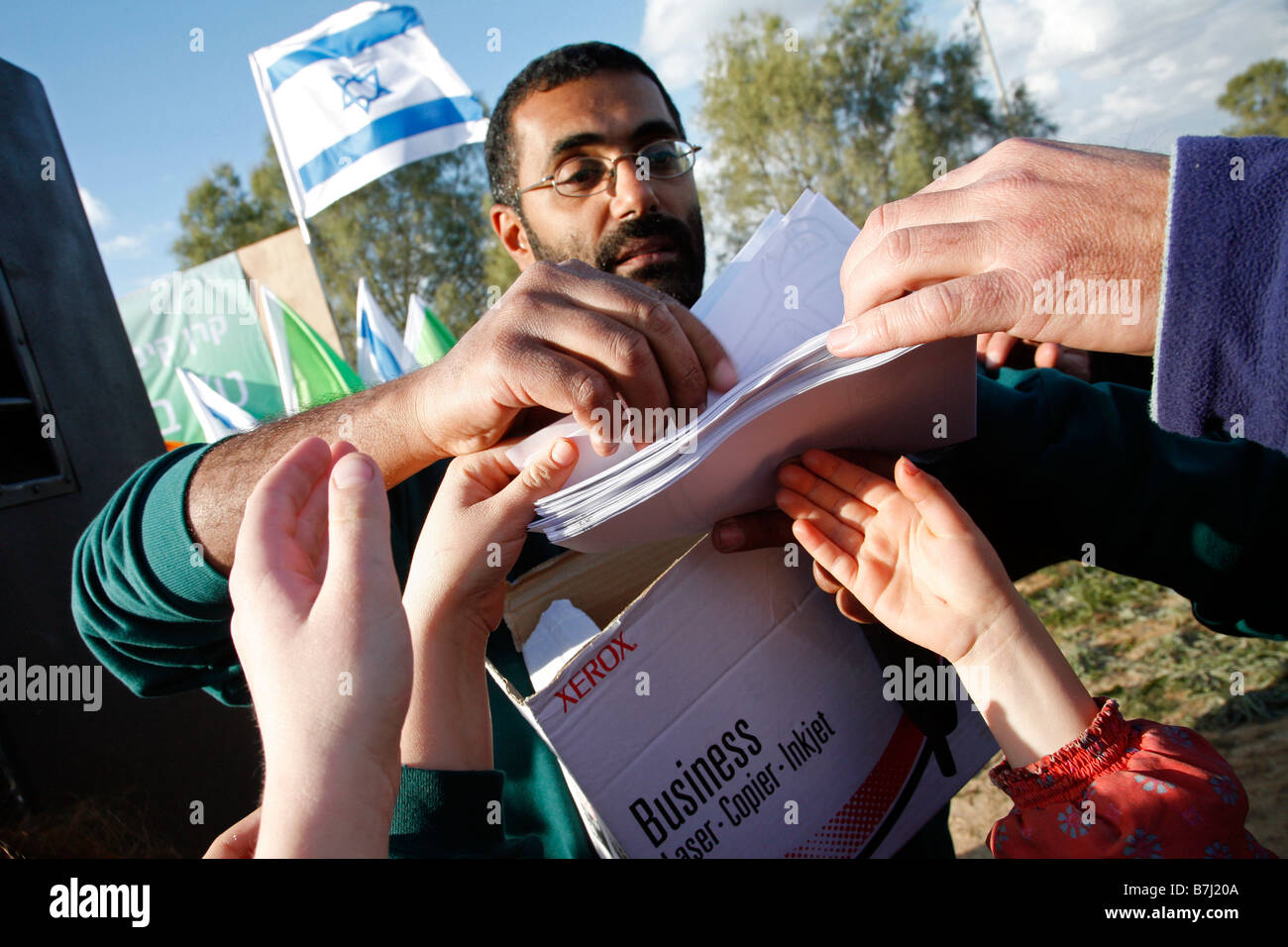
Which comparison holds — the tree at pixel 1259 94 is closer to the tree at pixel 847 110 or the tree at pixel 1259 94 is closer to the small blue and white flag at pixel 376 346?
the tree at pixel 847 110

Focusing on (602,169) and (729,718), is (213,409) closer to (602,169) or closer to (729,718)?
(602,169)

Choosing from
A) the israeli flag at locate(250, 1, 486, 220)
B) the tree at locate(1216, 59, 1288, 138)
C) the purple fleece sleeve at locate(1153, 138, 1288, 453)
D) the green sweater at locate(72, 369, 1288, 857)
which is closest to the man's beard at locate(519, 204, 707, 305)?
the green sweater at locate(72, 369, 1288, 857)


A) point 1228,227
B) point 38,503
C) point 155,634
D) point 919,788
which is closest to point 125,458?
point 38,503

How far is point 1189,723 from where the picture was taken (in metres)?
3.72

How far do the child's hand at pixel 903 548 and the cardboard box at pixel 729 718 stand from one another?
111 millimetres

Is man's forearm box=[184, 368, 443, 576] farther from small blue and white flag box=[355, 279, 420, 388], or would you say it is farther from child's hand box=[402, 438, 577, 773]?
small blue and white flag box=[355, 279, 420, 388]

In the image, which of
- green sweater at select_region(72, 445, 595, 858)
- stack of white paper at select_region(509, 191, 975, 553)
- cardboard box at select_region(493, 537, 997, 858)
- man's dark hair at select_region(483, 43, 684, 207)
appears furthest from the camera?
man's dark hair at select_region(483, 43, 684, 207)

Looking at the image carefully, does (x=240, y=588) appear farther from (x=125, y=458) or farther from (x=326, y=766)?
(x=125, y=458)

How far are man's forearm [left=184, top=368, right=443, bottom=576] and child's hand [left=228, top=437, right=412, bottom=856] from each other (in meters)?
0.55

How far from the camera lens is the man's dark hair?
2.54m

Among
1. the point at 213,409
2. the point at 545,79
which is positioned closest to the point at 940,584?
the point at 545,79

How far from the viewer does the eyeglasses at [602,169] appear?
7.84 ft

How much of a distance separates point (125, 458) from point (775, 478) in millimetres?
3312

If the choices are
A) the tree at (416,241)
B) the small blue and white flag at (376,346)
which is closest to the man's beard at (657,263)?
the small blue and white flag at (376,346)
